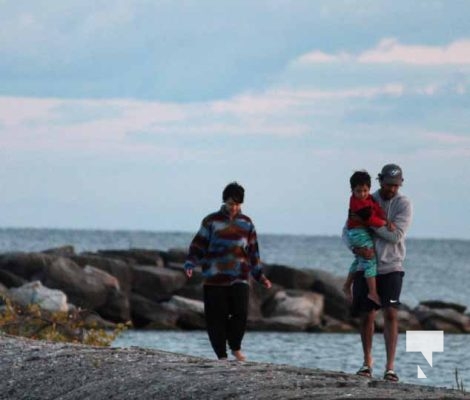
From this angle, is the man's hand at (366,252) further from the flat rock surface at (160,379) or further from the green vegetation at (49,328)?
the green vegetation at (49,328)

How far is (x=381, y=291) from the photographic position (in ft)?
42.1

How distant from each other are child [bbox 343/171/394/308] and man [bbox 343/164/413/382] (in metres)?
0.04

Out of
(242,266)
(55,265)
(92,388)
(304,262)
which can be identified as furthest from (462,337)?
(304,262)

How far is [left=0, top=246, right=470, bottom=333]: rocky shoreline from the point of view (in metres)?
36.5

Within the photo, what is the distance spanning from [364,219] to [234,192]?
1.48 m

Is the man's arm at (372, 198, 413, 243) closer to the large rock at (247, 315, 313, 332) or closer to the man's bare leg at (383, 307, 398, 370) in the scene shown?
the man's bare leg at (383, 307, 398, 370)

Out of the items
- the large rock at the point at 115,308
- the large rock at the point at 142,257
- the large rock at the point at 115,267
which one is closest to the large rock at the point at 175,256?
the large rock at the point at 142,257

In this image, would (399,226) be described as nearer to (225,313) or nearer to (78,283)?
(225,313)

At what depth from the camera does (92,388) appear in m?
11.6

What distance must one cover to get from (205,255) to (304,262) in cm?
8716

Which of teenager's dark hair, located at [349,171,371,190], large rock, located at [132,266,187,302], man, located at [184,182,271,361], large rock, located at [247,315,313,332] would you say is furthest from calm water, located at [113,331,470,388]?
teenager's dark hair, located at [349,171,371,190]

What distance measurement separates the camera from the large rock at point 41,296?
32938 millimetres

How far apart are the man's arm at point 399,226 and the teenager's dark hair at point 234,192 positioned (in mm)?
1507

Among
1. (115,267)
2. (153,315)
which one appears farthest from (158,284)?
(153,315)
